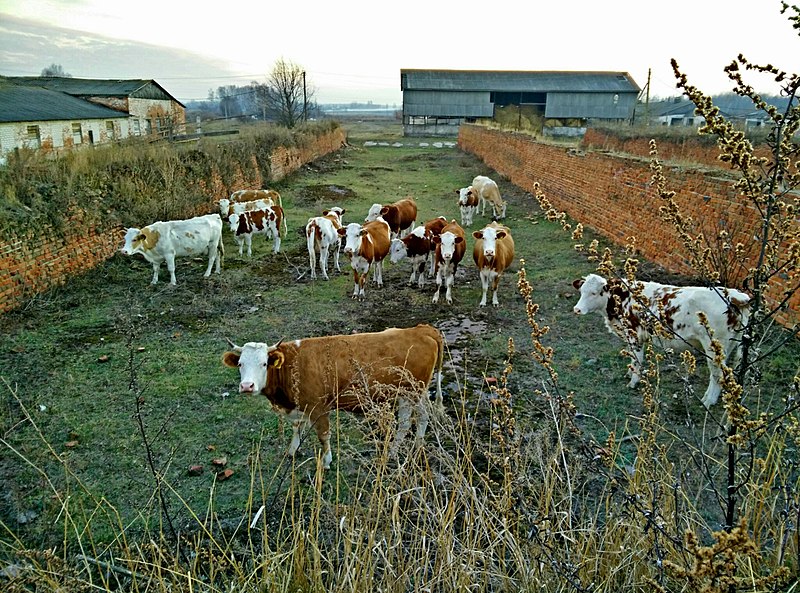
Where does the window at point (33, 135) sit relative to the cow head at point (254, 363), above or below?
above

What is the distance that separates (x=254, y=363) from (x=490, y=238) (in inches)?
213

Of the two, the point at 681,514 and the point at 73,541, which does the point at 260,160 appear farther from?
the point at 681,514

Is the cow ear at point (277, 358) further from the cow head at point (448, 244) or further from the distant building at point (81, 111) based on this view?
the distant building at point (81, 111)

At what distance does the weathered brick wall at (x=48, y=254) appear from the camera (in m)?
7.93

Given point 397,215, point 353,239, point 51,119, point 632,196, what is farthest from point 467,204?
point 51,119

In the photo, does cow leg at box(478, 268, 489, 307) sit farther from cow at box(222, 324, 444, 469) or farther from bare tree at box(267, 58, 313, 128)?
bare tree at box(267, 58, 313, 128)

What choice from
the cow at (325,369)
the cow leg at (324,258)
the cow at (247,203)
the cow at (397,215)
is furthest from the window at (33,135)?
the cow at (325,369)

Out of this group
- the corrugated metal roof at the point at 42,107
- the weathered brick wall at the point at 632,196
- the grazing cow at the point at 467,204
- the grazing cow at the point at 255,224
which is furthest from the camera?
the corrugated metal roof at the point at 42,107

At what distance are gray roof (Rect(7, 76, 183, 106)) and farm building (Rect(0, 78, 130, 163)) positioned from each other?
1.57m

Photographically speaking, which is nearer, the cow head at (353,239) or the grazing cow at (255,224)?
the cow head at (353,239)

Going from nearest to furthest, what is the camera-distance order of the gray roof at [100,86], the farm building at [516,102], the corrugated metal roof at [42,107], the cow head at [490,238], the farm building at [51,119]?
the cow head at [490,238] → the farm building at [51,119] → the corrugated metal roof at [42,107] → the gray roof at [100,86] → the farm building at [516,102]

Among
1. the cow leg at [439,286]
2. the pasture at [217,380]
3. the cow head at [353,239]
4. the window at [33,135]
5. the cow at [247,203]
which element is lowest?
the pasture at [217,380]

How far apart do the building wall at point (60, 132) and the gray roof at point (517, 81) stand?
2399 cm

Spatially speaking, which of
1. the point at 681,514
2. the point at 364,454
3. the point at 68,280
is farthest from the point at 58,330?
the point at 681,514
